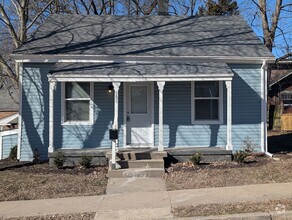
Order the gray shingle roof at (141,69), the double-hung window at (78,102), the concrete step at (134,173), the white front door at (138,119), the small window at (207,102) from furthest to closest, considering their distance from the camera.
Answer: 1. the small window at (207,102)
2. the white front door at (138,119)
3. the double-hung window at (78,102)
4. the gray shingle roof at (141,69)
5. the concrete step at (134,173)

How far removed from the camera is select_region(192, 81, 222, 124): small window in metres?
11.3

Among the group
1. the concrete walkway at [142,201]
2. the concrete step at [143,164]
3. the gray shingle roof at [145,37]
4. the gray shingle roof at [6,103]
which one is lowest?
the concrete walkway at [142,201]

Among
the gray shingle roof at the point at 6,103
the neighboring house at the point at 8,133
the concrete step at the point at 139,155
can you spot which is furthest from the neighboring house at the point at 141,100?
the gray shingle roof at the point at 6,103

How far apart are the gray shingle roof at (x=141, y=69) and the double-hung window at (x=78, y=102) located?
2.41ft

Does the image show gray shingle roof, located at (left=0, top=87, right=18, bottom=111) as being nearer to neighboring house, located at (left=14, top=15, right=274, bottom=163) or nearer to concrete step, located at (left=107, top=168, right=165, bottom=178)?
neighboring house, located at (left=14, top=15, right=274, bottom=163)

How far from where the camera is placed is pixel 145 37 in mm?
12516

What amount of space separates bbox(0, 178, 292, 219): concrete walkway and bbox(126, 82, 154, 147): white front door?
385cm

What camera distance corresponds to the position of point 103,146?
11.1 meters

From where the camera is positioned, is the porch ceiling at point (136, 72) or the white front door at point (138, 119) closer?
the porch ceiling at point (136, 72)

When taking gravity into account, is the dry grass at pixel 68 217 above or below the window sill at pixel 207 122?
below

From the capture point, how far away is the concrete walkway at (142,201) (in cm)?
598

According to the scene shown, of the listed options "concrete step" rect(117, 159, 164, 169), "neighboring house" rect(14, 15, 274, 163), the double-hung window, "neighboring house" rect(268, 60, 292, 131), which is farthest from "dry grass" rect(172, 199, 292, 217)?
"neighboring house" rect(268, 60, 292, 131)

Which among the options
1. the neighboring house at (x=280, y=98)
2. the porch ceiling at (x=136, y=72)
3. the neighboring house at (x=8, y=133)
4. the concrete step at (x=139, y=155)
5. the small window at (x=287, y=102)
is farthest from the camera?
the small window at (x=287, y=102)

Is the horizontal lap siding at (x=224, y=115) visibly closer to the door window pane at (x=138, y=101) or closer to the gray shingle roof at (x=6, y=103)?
the door window pane at (x=138, y=101)
